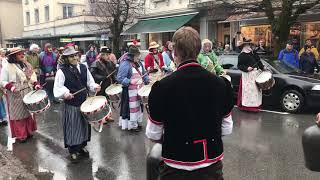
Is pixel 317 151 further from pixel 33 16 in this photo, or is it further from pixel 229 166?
pixel 33 16

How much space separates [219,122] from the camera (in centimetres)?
304

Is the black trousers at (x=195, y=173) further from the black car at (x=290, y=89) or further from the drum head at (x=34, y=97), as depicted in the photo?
the black car at (x=290, y=89)

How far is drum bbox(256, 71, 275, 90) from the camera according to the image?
391 inches

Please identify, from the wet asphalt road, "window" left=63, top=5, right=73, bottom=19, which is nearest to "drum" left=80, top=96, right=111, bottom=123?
Result: the wet asphalt road

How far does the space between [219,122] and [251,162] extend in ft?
11.5

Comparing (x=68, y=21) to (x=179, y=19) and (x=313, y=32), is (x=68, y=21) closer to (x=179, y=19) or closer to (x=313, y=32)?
(x=179, y=19)

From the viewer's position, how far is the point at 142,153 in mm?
7047

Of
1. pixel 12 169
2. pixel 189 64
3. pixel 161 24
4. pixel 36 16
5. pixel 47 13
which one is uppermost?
pixel 47 13

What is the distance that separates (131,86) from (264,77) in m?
3.53

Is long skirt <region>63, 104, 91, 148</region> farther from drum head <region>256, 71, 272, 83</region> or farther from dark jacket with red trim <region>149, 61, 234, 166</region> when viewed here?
drum head <region>256, 71, 272, 83</region>

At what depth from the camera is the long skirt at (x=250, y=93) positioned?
10461 mm

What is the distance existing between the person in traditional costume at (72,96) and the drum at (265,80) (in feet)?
15.8

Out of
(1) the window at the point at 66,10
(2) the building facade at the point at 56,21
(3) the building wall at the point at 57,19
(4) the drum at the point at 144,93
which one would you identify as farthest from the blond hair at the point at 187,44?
(1) the window at the point at 66,10

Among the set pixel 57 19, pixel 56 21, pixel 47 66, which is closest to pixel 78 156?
pixel 47 66
